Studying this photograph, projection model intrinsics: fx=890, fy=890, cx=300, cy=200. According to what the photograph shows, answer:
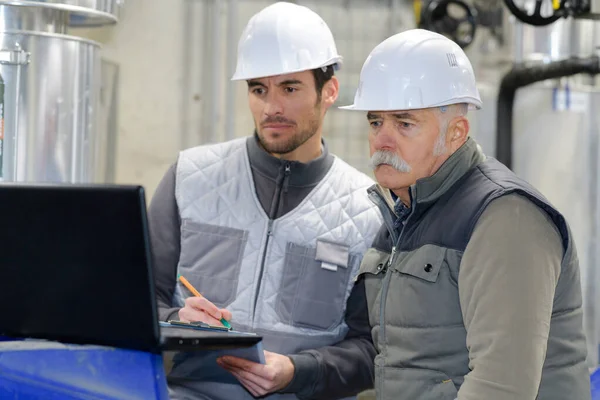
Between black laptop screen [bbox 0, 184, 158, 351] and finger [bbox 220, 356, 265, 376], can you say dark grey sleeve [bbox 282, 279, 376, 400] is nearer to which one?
finger [bbox 220, 356, 265, 376]

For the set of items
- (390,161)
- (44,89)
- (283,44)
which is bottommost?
(390,161)

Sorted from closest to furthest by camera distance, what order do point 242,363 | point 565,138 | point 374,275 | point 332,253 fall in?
1. point 242,363
2. point 374,275
3. point 332,253
4. point 565,138

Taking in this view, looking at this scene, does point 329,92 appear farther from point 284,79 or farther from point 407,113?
point 407,113

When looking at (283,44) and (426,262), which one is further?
(283,44)

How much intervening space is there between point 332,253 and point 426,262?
0.51 m

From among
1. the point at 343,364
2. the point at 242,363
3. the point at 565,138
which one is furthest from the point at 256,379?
the point at 565,138

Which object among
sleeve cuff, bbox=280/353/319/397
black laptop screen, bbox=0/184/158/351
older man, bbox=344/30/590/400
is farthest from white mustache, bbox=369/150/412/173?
black laptop screen, bbox=0/184/158/351

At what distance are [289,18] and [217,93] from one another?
1.52 metres

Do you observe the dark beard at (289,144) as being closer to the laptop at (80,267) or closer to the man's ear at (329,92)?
the man's ear at (329,92)

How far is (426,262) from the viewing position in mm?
1506

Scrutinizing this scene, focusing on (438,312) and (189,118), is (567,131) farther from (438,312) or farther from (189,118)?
(438,312)

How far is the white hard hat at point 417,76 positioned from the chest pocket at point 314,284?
448 mm

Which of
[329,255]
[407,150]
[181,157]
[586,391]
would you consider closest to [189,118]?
[181,157]

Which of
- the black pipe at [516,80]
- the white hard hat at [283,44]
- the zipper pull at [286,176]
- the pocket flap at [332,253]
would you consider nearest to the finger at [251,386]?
the pocket flap at [332,253]
